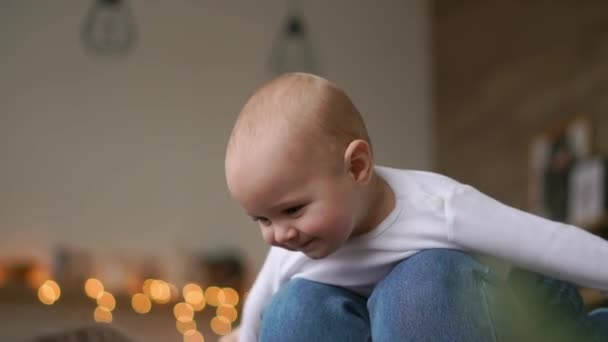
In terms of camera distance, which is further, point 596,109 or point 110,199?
point 110,199

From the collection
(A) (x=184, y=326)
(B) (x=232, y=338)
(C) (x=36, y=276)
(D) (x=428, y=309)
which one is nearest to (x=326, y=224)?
(D) (x=428, y=309)

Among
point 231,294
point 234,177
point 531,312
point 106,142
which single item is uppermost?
point 234,177

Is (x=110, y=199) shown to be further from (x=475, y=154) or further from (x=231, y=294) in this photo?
(x=475, y=154)

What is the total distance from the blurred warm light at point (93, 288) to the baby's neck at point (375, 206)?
3.11m

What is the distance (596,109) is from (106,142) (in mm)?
Answer: 2161

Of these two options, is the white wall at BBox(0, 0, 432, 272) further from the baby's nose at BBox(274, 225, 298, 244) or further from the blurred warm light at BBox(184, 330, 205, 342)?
the baby's nose at BBox(274, 225, 298, 244)

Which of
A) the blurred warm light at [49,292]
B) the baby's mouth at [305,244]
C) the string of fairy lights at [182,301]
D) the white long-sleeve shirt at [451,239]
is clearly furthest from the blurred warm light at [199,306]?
the baby's mouth at [305,244]

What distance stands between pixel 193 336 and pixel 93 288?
517 millimetres

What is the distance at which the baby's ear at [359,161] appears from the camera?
977 mm

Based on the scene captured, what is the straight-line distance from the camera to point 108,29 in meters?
4.09

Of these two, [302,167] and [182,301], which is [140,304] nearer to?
[182,301]

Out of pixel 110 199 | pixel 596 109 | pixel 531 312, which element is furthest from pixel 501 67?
pixel 531 312

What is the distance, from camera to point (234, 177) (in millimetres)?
973

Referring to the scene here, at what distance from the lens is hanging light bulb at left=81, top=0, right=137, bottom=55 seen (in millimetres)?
4160
